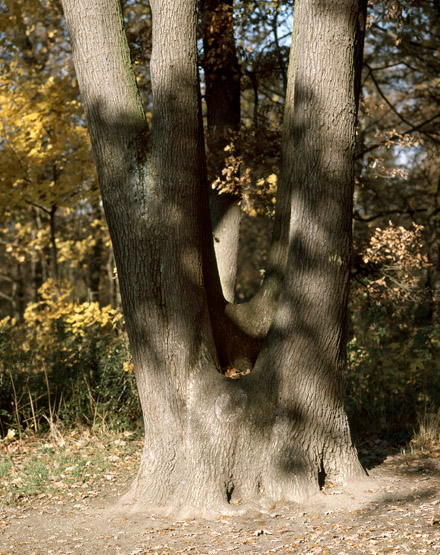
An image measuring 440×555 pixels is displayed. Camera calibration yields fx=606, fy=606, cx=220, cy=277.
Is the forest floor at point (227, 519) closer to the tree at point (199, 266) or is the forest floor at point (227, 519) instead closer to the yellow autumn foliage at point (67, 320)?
the tree at point (199, 266)

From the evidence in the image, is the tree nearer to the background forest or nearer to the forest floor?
the forest floor

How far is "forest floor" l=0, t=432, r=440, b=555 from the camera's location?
411 centimetres

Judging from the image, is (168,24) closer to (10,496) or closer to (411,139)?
(411,139)

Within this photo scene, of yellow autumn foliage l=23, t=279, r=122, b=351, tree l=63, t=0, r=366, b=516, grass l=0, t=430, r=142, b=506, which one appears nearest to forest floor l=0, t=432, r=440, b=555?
grass l=0, t=430, r=142, b=506

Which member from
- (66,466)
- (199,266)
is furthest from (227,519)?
(66,466)

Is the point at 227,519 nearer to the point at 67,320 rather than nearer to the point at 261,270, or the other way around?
the point at 261,270

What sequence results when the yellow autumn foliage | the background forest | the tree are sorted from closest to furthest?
1. the tree
2. the background forest
3. the yellow autumn foliage

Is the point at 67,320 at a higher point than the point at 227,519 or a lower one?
higher

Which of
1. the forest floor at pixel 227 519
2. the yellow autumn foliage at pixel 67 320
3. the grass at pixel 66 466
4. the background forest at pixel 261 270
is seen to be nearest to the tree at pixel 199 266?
the forest floor at pixel 227 519

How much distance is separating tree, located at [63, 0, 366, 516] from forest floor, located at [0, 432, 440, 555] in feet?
0.81

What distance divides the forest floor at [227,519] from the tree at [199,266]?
25 centimetres

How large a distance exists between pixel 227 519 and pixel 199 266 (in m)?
2.00

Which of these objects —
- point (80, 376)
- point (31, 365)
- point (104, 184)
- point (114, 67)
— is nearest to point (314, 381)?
point (104, 184)

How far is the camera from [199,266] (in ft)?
16.6
